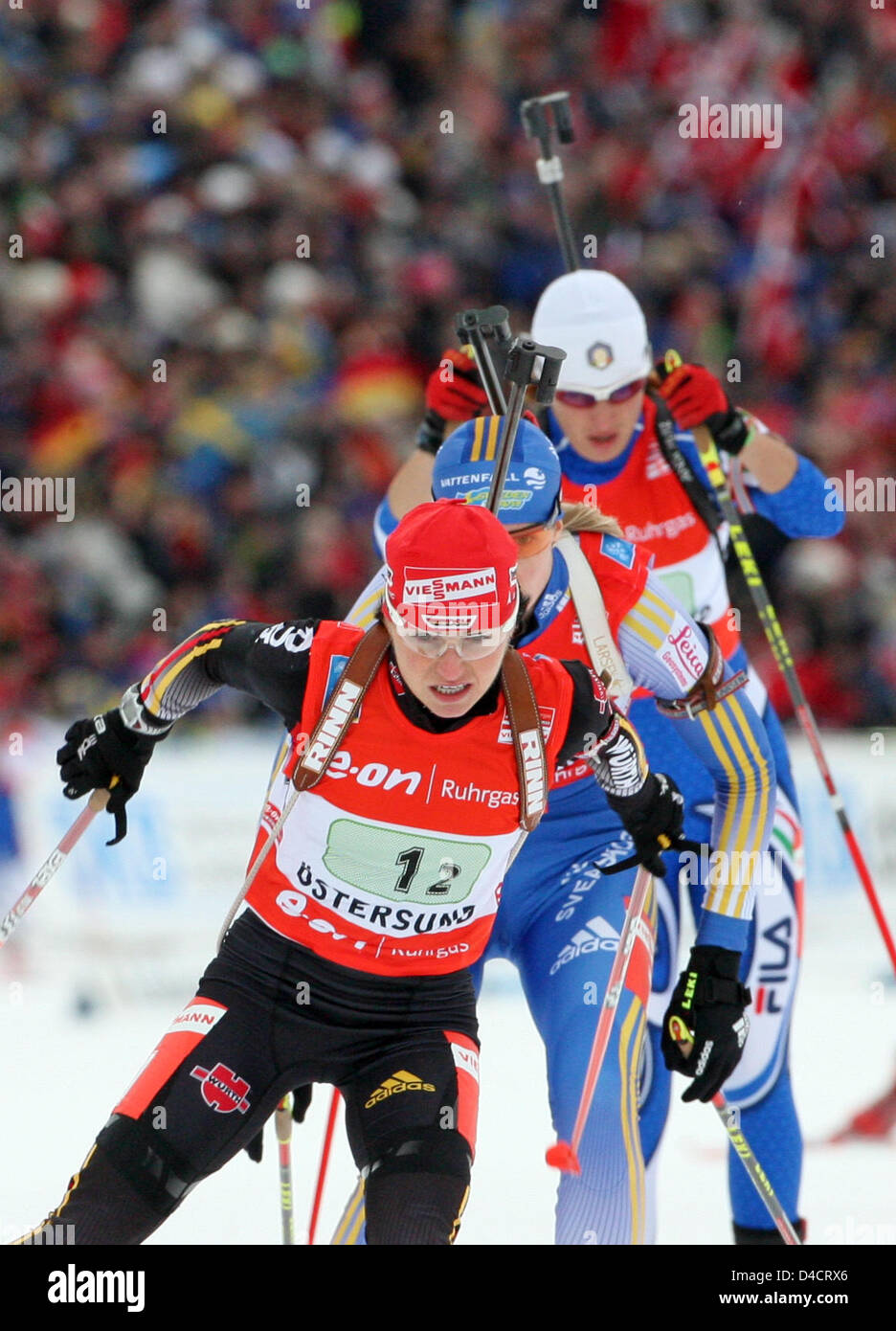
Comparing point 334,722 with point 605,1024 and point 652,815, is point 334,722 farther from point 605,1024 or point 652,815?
point 605,1024

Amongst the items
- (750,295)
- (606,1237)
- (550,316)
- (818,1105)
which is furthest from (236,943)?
(750,295)

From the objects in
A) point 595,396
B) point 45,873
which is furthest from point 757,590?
point 45,873

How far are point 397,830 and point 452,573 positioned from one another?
1.64 feet

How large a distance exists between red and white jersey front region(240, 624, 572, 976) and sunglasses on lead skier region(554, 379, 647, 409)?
127 centimetres

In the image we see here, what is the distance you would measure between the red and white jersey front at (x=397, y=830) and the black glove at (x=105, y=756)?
17.0 inches

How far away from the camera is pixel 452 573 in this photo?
3.34 metres

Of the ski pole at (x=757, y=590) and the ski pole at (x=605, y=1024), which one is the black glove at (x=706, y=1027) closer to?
the ski pole at (x=605, y=1024)

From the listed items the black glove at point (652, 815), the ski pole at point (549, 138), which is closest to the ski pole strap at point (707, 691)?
the black glove at point (652, 815)

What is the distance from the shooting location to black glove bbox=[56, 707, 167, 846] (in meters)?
3.89

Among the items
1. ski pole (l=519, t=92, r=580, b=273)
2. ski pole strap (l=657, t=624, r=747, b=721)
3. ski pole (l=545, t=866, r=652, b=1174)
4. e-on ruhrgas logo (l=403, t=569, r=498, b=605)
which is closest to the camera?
e-on ruhrgas logo (l=403, t=569, r=498, b=605)

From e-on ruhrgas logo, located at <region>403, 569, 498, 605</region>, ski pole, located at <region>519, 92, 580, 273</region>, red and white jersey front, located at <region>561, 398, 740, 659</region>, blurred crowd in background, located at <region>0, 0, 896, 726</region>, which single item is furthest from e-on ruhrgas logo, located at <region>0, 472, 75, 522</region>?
e-on ruhrgas logo, located at <region>403, 569, 498, 605</region>

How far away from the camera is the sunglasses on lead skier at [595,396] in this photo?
4734 millimetres

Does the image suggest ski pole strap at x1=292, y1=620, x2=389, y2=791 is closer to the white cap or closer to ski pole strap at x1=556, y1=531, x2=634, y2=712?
ski pole strap at x1=556, y1=531, x2=634, y2=712

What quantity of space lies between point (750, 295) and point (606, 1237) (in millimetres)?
7152
